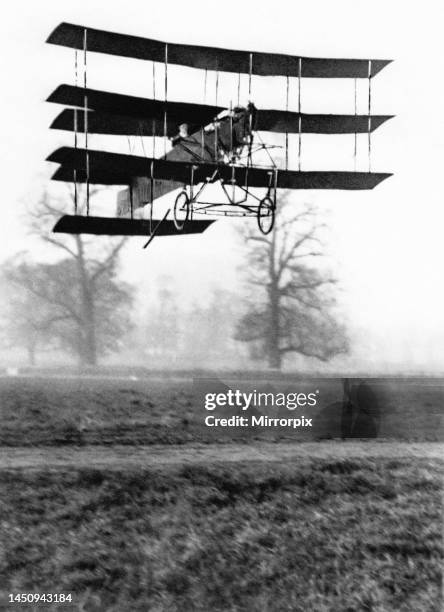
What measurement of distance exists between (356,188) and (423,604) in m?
7.33

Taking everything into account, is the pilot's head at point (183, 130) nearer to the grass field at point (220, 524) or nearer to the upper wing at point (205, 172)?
the upper wing at point (205, 172)

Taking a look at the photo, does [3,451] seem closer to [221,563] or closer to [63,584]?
[63,584]

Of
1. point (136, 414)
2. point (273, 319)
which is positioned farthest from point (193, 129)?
point (273, 319)

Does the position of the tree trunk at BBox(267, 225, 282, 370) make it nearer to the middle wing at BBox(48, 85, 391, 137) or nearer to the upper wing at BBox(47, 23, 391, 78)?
the middle wing at BBox(48, 85, 391, 137)

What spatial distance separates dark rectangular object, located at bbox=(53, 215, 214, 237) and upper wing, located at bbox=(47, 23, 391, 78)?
2.85 m

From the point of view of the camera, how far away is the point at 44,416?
17922 millimetres

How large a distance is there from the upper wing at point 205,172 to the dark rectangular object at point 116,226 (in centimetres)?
90

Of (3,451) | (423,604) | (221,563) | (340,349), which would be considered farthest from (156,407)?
(340,349)

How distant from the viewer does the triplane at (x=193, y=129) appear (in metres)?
13.0

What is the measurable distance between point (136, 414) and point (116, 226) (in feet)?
17.7

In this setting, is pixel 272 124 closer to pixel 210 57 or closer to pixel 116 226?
pixel 210 57

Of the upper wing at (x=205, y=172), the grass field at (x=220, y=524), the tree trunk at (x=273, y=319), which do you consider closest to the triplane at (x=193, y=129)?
the upper wing at (x=205, y=172)

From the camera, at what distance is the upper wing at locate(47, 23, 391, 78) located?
12859 mm

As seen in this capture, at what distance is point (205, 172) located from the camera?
1397cm
